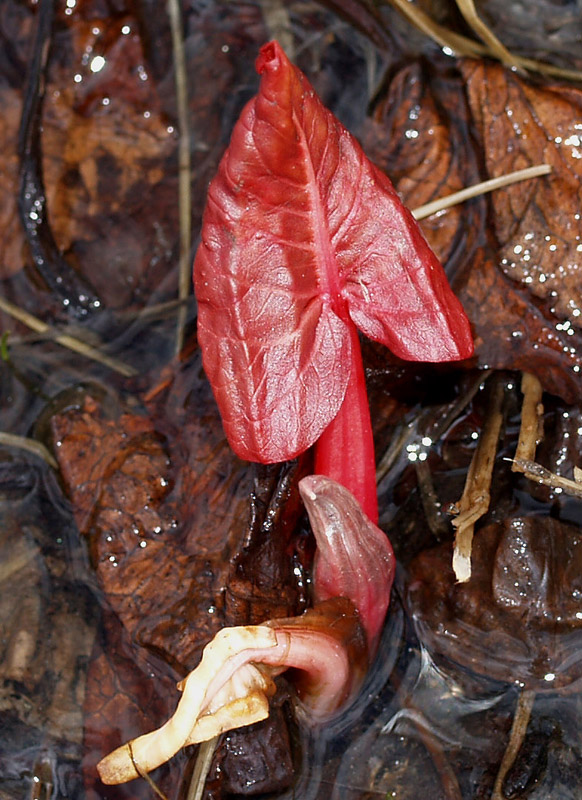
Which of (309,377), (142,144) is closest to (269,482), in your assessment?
(309,377)

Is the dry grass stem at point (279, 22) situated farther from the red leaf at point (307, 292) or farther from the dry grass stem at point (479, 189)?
the red leaf at point (307, 292)

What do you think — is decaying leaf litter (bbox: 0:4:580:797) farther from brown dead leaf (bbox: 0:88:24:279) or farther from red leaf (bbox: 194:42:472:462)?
red leaf (bbox: 194:42:472:462)

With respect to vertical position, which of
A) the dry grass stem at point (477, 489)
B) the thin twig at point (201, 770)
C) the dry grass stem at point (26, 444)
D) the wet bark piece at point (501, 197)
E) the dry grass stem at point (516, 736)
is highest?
the wet bark piece at point (501, 197)

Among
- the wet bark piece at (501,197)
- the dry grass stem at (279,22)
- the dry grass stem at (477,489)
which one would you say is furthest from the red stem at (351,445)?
the dry grass stem at (279,22)

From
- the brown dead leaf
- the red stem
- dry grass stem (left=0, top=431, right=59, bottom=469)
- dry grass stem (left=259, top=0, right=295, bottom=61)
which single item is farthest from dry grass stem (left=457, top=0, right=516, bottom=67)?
dry grass stem (left=0, top=431, right=59, bottom=469)

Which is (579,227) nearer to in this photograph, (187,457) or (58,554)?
(187,457)

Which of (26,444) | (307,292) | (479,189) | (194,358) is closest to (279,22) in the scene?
(479,189)

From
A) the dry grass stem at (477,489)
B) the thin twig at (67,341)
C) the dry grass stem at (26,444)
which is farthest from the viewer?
the thin twig at (67,341)
